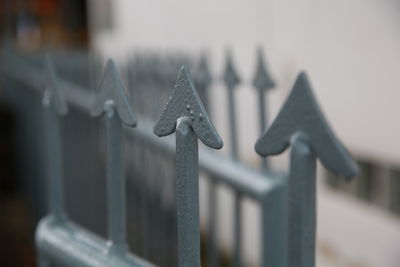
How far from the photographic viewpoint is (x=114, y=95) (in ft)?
3.51

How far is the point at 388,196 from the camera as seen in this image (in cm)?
258

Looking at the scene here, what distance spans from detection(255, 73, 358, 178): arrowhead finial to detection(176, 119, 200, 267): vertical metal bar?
105mm

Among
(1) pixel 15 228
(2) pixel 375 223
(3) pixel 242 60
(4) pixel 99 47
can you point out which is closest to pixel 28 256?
(1) pixel 15 228

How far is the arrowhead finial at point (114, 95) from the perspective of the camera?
40.9 inches

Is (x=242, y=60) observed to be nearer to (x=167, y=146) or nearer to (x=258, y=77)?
(x=167, y=146)

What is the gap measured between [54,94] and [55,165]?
0.16 metres

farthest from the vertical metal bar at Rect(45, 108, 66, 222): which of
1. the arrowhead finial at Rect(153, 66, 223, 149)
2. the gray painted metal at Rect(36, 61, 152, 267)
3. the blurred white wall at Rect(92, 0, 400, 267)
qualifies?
the blurred white wall at Rect(92, 0, 400, 267)

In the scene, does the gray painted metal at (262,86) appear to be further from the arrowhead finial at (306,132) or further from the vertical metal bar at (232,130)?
the arrowhead finial at (306,132)

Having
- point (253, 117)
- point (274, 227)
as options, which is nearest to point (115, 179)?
point (274, 227)

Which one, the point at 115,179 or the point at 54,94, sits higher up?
the point at 54,94

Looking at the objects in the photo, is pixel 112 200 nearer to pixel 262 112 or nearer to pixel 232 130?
pixel 262 112

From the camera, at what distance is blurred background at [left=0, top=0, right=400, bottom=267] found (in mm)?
2523

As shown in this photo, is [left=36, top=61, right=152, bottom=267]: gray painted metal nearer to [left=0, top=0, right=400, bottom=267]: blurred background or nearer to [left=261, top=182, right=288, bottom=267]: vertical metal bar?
[left=261, top=182, right=288, bottom=267]: vertical metal bar

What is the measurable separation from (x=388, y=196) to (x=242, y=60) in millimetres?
1476
